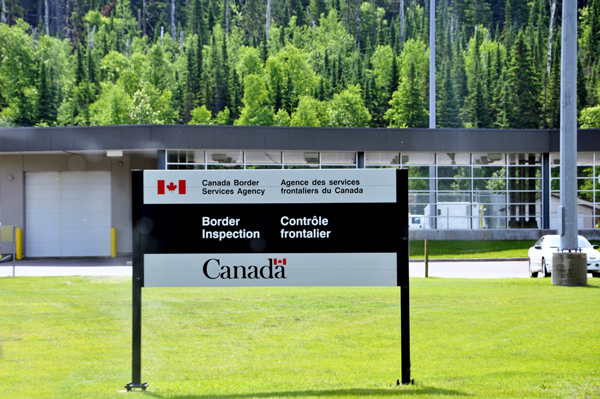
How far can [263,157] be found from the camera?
31.0m

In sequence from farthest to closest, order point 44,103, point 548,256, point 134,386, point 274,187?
point 44,103, point 548,256, point 274,187, point 134,386

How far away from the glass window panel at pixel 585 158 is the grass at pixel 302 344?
71.9 ft

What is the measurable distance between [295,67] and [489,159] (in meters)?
57.2

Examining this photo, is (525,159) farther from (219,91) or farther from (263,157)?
(219,91)

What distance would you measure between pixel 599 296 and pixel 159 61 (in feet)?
266

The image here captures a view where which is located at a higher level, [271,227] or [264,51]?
[264,51]

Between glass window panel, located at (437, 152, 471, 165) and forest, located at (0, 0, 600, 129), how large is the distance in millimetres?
31958

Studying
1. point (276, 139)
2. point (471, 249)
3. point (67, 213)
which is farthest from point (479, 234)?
point (67, 213)

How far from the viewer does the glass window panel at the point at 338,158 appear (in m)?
31.2

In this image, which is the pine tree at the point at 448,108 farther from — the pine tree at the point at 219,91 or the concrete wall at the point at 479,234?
the concrete wall at the point at 479,234

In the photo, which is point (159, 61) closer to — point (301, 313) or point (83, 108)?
point (83, 108)

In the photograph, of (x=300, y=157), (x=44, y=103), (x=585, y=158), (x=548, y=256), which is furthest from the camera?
(x=44, y=103)

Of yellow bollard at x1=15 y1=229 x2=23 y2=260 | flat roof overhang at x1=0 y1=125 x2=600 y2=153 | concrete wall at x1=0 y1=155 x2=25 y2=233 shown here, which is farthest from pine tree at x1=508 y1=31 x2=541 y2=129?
yellow bollard at x1=15 y1=229 x2=23 y2=260

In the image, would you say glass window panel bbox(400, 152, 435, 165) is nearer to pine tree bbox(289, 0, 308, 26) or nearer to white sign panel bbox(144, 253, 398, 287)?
white sign panel bbox(144, 253, 398, 287)
